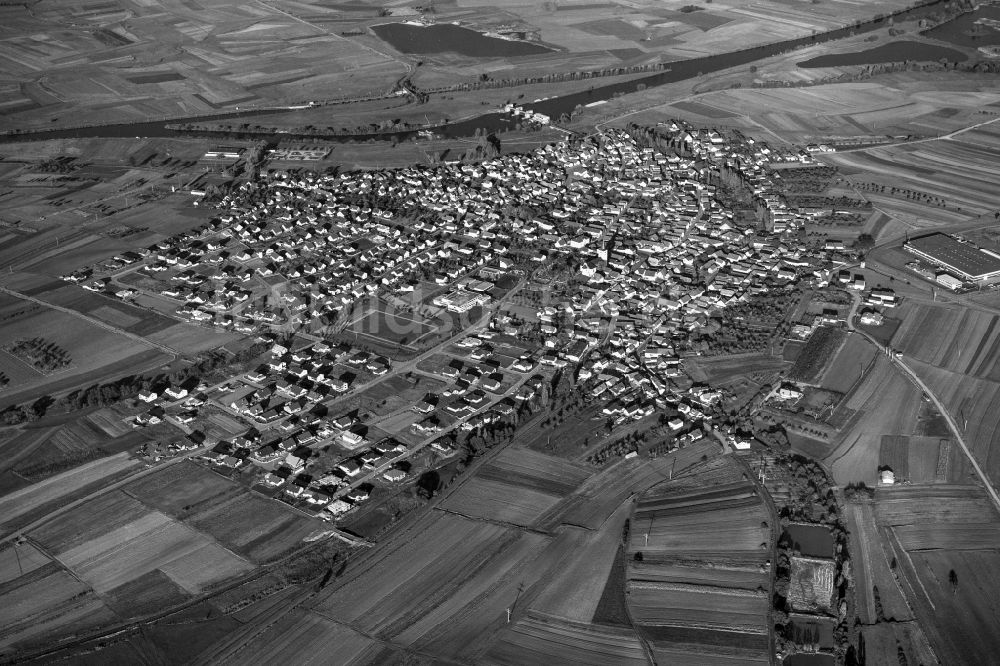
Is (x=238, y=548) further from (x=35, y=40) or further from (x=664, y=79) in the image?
(x=35, y=40)

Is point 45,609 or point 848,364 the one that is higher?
point 848,364

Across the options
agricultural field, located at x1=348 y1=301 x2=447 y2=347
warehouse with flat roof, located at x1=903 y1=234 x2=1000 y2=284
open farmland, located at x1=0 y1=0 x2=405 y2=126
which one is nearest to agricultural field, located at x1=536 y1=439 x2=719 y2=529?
agricultural field, located at x1=348 y1=301 x2=447 y2=347

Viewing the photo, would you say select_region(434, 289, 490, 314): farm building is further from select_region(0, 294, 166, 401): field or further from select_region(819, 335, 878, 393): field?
select_region(819, 335, 878, 393): field

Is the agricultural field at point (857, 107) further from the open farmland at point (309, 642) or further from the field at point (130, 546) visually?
the open farmland at point (309, 642)

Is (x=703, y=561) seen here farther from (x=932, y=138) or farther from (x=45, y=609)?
(x=932, y=138)

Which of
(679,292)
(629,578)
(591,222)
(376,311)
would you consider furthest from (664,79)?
(629,578)

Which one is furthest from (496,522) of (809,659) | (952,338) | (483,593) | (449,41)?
(449,41)
